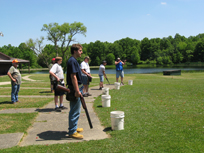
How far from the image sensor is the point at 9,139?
4430 millimetres

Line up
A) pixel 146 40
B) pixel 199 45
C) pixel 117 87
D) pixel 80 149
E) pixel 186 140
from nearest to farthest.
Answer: pixel 80 149, pixel 186 140, pixel 117 87, pixel 199 45, pixel 146 40

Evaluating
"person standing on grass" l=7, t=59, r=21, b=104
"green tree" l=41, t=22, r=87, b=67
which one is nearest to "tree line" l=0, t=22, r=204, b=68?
"green tree" l=41, t=22, r=87, b=67

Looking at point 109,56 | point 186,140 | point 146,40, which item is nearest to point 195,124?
point 186,140

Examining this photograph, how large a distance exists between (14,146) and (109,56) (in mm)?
119103

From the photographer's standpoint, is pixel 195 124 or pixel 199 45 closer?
pixel 195 124

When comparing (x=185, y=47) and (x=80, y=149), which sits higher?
(x=185, y=47)

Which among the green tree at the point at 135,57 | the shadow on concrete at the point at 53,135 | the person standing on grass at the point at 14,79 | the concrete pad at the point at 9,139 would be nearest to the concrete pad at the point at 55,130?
the shadow on concrete at the point at 53,135

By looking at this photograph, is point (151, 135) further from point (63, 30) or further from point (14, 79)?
point (63, 30)

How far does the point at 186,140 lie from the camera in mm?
4266

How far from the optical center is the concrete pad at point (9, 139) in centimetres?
410

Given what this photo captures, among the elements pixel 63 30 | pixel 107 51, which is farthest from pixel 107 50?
pixel 63 30

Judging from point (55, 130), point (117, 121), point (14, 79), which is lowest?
point (55, 130)

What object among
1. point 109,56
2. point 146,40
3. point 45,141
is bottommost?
point 45,141

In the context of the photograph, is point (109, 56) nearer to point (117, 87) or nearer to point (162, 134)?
point (117, 87)
